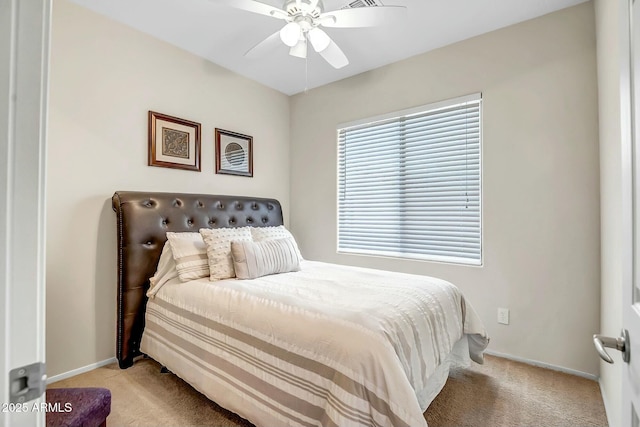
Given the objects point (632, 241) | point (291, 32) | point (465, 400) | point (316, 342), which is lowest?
point (465, 400)

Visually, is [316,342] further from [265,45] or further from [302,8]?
[265,45]

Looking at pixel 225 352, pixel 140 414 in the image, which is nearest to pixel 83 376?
pixel 140 414

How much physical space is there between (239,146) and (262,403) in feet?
8.51

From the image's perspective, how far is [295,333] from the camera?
4.47 ft

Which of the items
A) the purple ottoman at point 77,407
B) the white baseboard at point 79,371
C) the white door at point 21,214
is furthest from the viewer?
the white baseboard at point 79,371

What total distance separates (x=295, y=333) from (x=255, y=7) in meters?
1.84

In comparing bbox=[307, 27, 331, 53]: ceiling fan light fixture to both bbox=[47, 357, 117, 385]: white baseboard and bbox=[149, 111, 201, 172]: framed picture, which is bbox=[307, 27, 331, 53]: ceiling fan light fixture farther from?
bbox=[47, 357, 117, 385]: white baseboard

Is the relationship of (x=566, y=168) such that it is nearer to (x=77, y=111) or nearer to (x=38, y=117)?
(x=38, y=117)

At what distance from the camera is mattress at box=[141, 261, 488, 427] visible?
3.78 feet

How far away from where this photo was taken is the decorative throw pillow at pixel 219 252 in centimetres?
213

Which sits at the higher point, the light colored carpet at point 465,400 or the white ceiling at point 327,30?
the white ceiling at point 327,30


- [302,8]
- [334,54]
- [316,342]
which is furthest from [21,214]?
[334,54]

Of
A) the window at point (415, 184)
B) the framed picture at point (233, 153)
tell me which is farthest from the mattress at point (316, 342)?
the framed picture at point (233, 153)

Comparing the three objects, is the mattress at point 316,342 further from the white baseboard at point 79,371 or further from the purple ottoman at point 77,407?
the purple ottoman at point 77,407
